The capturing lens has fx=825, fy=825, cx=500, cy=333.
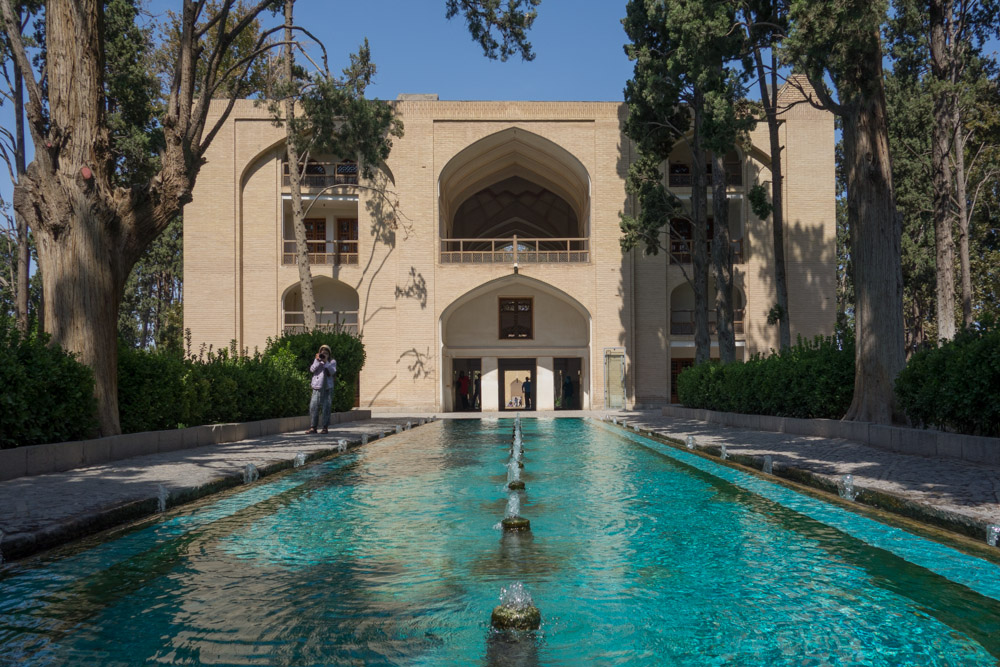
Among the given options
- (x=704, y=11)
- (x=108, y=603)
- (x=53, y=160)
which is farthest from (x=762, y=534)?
(x=704, y=11)

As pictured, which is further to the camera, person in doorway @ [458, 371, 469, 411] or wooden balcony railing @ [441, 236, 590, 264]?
person in doorway @ [458, 371, 469, 411]

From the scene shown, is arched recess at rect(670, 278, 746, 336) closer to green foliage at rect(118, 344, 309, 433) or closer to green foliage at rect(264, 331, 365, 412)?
green foliage at rect(264, 331, 365, 412)

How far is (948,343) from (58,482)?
9165mm

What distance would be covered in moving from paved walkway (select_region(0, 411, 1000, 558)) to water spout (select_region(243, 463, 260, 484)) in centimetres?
6

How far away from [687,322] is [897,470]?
73.7ft

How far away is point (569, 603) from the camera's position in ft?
11.6

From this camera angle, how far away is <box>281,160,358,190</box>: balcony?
29172 millimetres

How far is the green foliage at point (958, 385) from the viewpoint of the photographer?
7.90 metres

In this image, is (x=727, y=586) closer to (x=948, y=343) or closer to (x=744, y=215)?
(x=948, y=343)

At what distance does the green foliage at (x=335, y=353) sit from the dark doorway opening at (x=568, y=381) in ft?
38.3

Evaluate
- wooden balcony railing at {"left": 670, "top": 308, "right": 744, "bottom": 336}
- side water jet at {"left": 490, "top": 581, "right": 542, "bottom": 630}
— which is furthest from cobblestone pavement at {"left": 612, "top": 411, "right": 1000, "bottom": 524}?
wooden balcony railing at {"left": 670, "top": 308, "right": 744, "bottom": 336}

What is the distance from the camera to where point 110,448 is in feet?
28.3

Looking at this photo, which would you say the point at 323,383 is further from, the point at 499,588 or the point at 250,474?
the point at 499,588

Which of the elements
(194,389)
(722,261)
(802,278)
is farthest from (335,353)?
(802,278)
